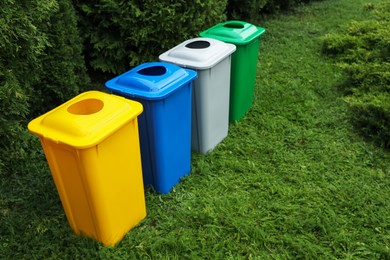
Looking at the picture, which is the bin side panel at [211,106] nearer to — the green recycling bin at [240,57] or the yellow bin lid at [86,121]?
the green recycling bin at [240,57]

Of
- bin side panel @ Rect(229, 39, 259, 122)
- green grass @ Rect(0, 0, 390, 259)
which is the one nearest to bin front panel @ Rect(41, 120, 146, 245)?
green grass @ Rect(0, 0, 390, 259)

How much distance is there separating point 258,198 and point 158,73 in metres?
1.35

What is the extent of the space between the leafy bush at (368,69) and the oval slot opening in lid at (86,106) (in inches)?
114

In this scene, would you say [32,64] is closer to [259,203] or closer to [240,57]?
[240,57]

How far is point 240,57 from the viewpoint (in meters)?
3.81

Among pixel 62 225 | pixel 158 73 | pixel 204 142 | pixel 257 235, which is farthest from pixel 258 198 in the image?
pixel 62 225

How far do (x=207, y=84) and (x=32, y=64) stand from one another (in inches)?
61.7

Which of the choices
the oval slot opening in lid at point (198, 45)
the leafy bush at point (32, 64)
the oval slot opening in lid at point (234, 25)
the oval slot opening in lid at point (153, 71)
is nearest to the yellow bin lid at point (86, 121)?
the oval slot opening in lid at point (153, 71)

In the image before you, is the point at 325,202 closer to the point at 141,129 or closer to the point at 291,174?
the point at 291,174

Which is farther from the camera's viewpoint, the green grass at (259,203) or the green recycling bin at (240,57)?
the green recycling bin at (240,57)

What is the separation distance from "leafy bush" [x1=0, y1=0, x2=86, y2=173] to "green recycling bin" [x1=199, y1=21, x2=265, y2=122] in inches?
56.5

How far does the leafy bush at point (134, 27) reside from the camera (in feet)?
13.6

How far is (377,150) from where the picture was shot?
374 centimetres

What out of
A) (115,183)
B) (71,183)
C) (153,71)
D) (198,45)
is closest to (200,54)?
(198,45)
